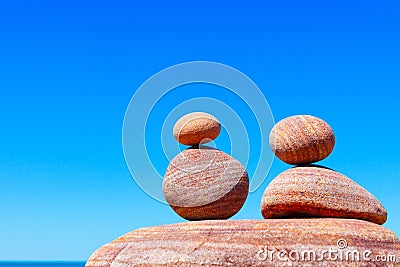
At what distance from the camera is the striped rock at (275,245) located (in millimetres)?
15609

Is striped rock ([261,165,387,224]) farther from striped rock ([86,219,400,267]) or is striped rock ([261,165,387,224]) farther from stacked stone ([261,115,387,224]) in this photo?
striped rock ([86,219,400,267])

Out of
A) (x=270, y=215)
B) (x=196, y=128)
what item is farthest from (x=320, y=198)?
(x=196, y=128)

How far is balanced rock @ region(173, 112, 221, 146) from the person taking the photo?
2102 cm

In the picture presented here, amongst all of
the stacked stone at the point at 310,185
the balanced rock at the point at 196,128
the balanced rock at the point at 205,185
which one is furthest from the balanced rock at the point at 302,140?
the balanced rock at the point at 196,128

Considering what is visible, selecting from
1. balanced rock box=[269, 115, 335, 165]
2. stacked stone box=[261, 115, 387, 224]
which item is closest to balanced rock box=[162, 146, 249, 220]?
stacked stone box=[261, 115, 387, 224]

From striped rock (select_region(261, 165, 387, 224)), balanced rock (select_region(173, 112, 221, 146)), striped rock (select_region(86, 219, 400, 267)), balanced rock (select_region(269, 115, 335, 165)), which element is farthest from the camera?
balanced rock (select_region(173, 112, 221, 146))

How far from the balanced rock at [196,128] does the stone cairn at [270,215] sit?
0.12 feet

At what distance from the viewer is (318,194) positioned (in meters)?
17.3

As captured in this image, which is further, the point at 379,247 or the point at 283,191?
the point at 283,191

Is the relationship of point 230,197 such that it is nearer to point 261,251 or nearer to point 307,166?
point 307,166

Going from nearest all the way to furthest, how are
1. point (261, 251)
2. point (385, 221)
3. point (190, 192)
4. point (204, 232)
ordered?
point (261, 251), point (204, 232), point (385, 221), point (190, 192)

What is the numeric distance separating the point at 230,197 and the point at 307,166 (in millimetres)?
3056

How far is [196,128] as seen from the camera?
21.0 m

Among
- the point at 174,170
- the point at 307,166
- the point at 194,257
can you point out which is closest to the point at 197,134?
the point at 174,170
